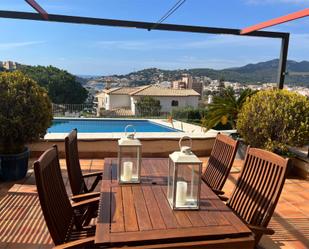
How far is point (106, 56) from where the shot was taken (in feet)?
94.7

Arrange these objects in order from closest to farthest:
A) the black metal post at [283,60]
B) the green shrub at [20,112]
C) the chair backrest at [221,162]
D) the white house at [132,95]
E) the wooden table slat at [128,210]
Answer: the wooden table slat at [128,210]
the chair backrest at [221,162]
the green shrub at [20,112]
the black metal post at [283,60]
the white house at [132,95]

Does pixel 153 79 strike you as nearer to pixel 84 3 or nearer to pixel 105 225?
pixel 84 3

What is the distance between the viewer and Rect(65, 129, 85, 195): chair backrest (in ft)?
8.10

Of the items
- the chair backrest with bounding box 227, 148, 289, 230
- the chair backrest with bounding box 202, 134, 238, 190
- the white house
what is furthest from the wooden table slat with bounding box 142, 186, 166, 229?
the white house

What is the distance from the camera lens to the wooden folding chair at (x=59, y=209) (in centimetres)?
171

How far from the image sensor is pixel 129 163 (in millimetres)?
2396

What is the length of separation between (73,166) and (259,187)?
56.4 inches

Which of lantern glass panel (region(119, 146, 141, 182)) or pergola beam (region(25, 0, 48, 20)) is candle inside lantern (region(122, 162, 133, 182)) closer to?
lantern glass panel (region(119, 146, 141, 182))

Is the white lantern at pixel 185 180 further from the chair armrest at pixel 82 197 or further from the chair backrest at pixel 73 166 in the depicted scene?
the chair backrest at pixel 73 166

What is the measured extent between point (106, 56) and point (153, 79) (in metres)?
13.6

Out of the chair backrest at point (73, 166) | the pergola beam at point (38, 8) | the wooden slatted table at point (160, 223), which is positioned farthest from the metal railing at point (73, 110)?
the wooden slatted table at point (160, 223)

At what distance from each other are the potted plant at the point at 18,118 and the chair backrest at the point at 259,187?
275 cm

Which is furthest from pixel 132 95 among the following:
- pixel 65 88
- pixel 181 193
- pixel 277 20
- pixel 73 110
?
pixel 181 193

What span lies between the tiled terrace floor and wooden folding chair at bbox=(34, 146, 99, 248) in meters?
0.57
